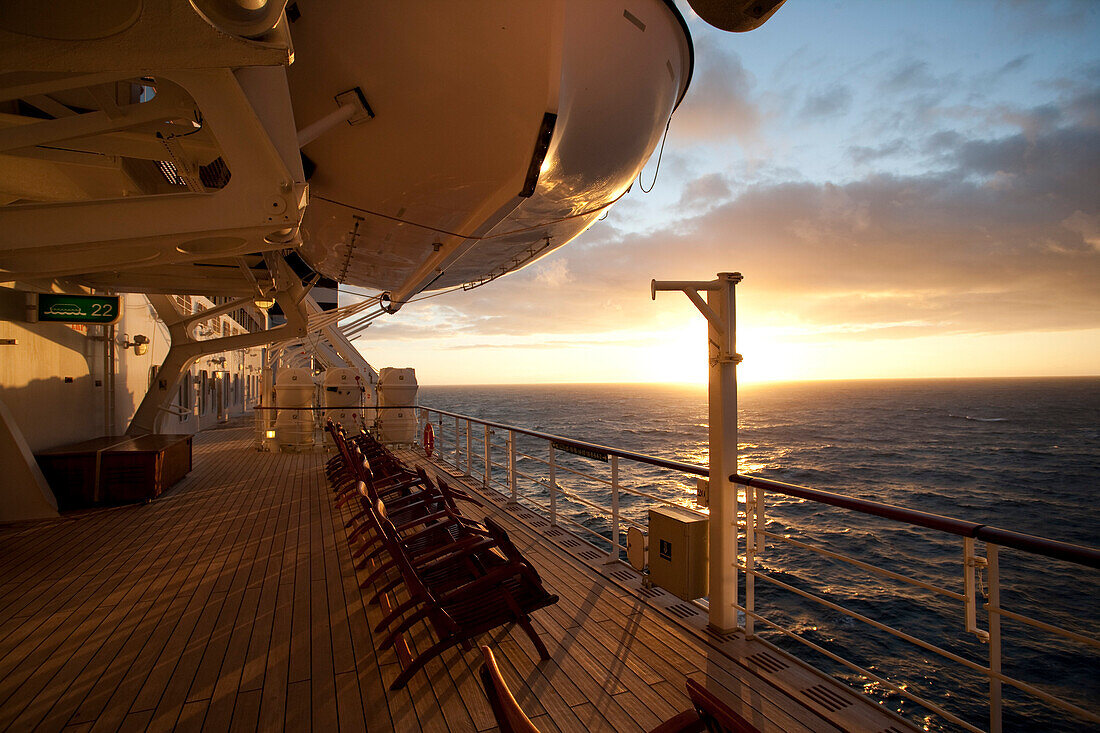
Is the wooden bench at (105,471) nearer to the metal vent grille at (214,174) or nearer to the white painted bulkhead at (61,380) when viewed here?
the white painted bulkhead at (61,380)

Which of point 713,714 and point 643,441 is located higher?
point 713,714

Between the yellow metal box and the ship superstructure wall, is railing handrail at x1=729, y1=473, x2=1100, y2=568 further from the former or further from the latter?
the ship superstructure wall

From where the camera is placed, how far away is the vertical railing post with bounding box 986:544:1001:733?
1.64m

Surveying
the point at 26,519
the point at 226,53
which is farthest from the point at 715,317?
the point at 26,519

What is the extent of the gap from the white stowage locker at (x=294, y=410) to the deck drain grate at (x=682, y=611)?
8.18 m

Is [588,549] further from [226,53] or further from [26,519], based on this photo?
[26,519]

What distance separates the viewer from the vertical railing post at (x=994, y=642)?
164 centimetres

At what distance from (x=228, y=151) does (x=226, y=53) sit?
0.91 meters

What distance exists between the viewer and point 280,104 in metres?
2.79

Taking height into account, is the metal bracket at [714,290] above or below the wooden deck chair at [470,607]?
above

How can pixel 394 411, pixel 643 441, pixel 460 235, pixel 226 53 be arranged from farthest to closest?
pixel 643 441 < pixel 394 411 < pixel 460 235 < pixel 226 53

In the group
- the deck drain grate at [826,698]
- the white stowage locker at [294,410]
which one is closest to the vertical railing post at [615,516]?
the deck drain grate at [826,698]

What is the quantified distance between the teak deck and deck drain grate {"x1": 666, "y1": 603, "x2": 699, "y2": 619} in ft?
0.05

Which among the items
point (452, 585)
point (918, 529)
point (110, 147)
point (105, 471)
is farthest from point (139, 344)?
point (918, 529)
